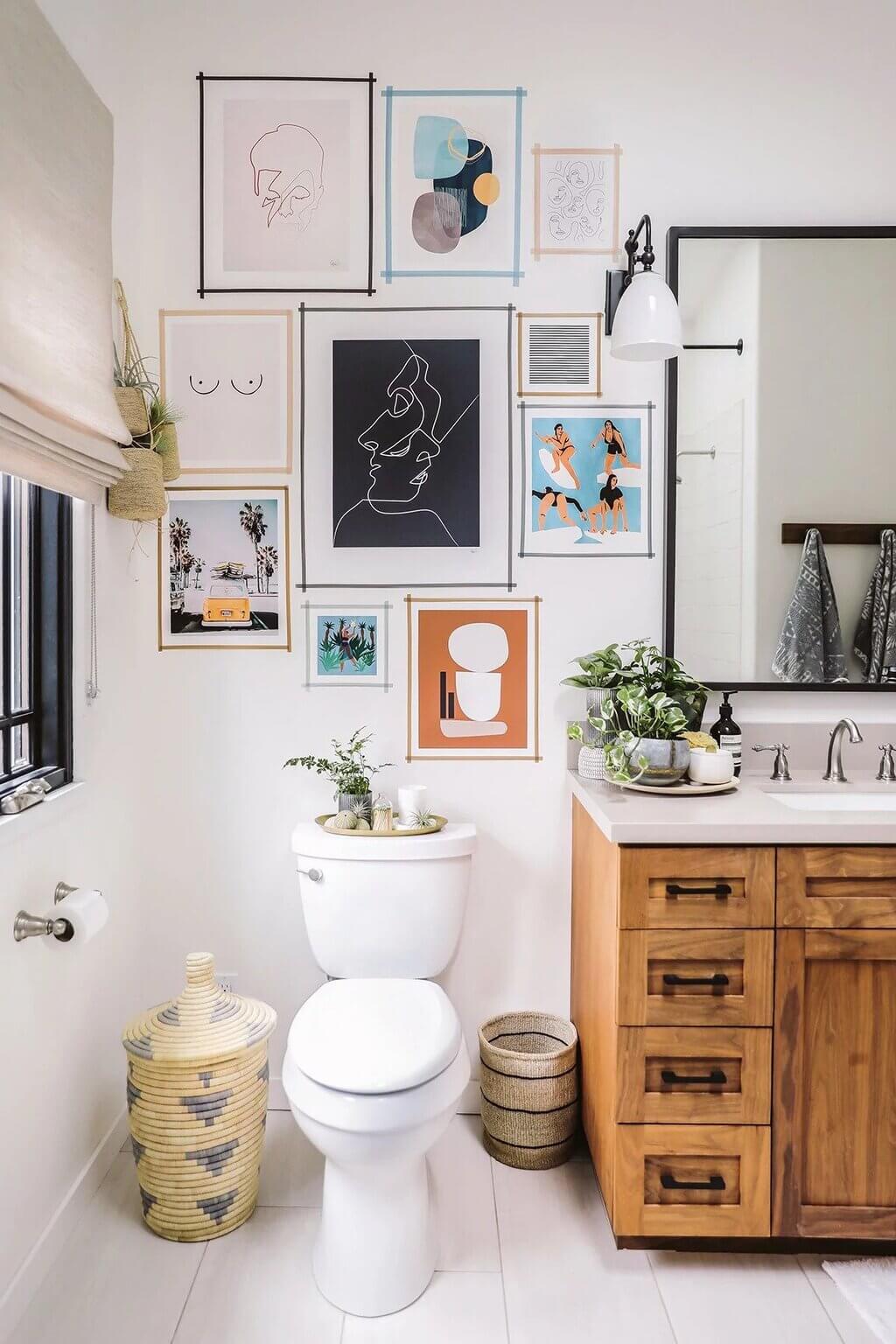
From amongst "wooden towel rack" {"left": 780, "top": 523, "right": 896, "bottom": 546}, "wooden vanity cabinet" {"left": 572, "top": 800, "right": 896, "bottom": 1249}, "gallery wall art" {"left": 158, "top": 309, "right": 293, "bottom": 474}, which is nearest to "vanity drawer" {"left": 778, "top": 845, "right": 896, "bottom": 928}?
"wooden vanity cabinet" {"left": 572, "top": 800, "right": 896, "bottom": 1249}

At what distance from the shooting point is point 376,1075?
1.49 metres

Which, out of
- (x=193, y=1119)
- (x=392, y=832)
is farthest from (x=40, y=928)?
(x=392, y=832)

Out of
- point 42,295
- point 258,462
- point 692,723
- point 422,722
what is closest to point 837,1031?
point 692,723

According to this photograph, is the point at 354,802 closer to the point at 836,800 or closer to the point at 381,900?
the point at 381,900

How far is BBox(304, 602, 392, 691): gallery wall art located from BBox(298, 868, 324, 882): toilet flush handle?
0.47 metres

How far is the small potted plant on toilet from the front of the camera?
209 cm

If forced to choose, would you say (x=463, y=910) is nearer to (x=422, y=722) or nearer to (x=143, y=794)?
(x=422, y=722)

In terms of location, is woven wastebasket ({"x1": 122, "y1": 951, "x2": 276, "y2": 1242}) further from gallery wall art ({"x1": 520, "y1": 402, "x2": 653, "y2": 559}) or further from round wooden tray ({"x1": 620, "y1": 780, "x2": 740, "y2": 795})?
gallery wall art ({"x1": 520, "y1": 402, "x2": 653, "y2": 559})

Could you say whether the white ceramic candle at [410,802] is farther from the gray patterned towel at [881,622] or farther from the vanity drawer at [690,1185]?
the gray patterned towel at [881,622]

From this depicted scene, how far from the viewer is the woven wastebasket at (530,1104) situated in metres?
1.96

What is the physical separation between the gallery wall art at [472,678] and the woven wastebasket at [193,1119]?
2.61ft

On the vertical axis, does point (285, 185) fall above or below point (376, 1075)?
above

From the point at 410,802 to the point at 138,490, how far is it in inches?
36.1

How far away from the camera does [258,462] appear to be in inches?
85.7
